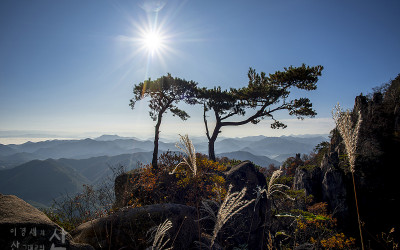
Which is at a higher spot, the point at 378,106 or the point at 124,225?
the point at 378,106

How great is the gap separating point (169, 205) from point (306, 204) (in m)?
15.1

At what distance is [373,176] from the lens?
43.0 ft

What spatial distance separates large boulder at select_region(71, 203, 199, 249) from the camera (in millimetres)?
3994

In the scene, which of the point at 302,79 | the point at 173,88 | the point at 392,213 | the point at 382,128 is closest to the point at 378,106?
the point at 382,128

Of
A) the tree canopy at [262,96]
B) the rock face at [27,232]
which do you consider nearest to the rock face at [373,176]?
the tree canopy at [262,96]

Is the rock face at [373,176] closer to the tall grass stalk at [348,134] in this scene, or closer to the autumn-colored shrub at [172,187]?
the autumn-colored shrub at [172,187]

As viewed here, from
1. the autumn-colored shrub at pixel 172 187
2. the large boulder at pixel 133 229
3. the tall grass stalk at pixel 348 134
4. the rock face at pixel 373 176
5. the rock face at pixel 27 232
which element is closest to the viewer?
the tall grass stalk at pixel 348 134

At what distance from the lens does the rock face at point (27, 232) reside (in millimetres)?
2518

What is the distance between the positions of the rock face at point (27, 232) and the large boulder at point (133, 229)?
869mm

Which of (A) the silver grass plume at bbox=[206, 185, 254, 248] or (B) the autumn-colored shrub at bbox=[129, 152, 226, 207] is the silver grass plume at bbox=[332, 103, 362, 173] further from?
(B) the autumn-colored shrub at bbox=[129, 152, 226, 207]

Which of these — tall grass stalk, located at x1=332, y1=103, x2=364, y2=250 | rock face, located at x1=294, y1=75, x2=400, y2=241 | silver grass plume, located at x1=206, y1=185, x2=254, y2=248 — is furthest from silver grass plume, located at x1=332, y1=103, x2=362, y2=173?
rock face, located at x1=294, y1=75, x2=400, y2=241

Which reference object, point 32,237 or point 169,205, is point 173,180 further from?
point 32,237

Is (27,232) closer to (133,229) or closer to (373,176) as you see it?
(133,229)

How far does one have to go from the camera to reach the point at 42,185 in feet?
652
